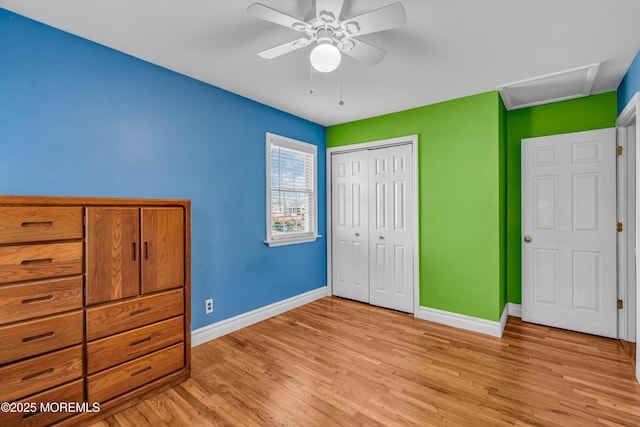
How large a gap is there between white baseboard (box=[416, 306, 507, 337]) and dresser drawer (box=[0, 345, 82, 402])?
128 inches

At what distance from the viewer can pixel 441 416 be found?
191 cm

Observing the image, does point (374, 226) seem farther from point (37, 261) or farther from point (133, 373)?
point (37, 261)

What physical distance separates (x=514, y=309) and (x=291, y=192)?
311 cm

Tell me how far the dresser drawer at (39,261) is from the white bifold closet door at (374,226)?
124 inches

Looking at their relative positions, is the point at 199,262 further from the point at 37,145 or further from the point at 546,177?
the point at 546,177

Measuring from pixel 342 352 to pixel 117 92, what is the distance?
291 centimetres

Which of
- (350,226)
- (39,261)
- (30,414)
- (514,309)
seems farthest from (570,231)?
(30,414)

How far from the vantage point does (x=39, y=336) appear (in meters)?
1.68

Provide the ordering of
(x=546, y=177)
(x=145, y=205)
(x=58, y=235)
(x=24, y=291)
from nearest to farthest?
(x=24, y=291) < (x=58, y=235) < (x=145, y=205) < (x=546, y=177)

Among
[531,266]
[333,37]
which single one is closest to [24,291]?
[333,37]

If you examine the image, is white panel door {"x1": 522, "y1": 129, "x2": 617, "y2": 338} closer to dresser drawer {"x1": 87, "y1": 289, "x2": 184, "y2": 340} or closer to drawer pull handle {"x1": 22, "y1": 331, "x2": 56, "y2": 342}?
dresser drawer {"x1": 87, "y1": 289, "x2": 184, "y2": 340}

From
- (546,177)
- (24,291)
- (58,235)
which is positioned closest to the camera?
(24,291)

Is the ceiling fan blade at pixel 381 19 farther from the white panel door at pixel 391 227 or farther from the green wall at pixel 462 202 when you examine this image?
the white panel door at pixel 391 227

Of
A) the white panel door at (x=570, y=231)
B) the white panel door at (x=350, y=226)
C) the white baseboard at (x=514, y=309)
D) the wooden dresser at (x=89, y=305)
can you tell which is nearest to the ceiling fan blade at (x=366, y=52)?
the wooden dresser at (x=89, y=305)
